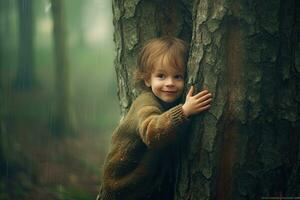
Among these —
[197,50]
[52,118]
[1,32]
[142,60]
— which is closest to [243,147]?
[197,50]

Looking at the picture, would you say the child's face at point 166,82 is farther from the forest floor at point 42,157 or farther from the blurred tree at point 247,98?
the forest floor at point 42,157

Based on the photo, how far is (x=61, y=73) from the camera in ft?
47.0

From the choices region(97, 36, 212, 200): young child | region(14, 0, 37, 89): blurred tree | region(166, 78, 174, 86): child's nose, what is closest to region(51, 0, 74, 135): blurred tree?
region(14, 0, 37, 89): blurred tree

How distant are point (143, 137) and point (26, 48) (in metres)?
17.1

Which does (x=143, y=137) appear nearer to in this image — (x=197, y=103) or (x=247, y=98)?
(x=197, y=103)

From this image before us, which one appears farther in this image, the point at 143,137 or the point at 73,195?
the point at 73,195

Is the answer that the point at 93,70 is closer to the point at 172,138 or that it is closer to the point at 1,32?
the point at 1,32

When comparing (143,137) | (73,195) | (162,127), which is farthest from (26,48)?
(162,127)

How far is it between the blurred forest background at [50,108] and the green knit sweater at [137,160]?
5920mm

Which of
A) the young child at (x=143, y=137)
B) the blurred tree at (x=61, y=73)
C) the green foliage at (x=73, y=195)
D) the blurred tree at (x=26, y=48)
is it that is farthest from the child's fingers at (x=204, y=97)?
the blurred tree at (x=26, y=48)

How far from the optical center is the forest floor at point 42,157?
1093cm

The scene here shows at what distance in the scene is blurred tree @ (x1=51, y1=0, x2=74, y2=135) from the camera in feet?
40.8

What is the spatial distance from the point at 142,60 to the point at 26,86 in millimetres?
16069

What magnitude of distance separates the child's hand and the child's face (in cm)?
31
